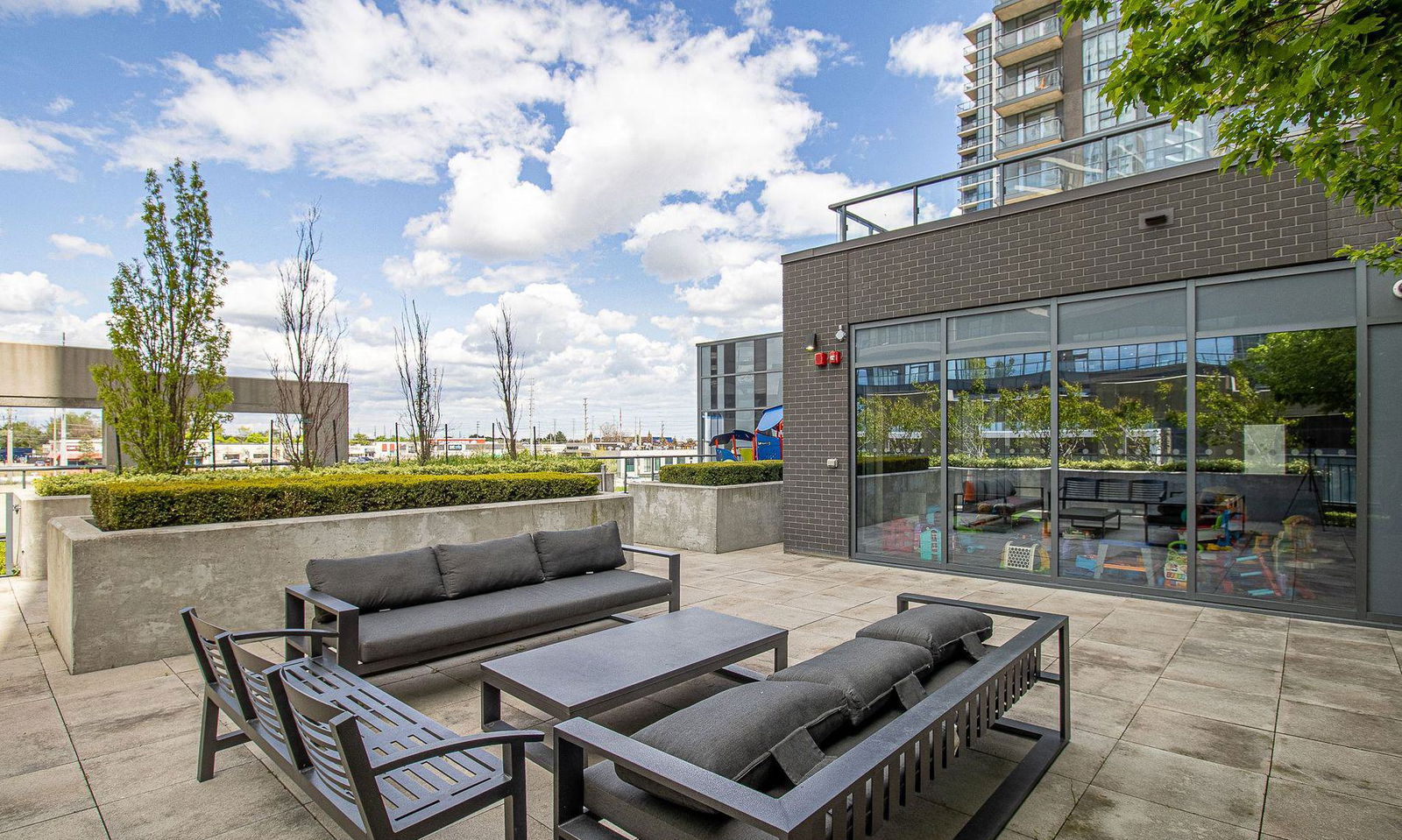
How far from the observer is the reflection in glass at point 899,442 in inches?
280

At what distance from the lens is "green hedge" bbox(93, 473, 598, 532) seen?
435 centimetres

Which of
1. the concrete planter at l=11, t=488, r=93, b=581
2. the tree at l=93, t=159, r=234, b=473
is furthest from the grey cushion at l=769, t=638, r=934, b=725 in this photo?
the concrete planter at l=11, t=488, r=93, b=581

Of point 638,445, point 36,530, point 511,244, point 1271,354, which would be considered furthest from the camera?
point 638,445

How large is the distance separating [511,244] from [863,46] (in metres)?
10.3

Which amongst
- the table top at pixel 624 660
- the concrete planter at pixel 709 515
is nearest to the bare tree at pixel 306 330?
the concrete planter at pixel 709 515

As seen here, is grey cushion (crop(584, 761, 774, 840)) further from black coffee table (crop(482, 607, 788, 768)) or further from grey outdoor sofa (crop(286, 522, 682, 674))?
grey outdoor sofa (crop(286, 522, 682, 674))

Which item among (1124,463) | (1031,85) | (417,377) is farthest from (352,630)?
(1031,85)

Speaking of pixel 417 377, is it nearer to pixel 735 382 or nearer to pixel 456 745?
pixel 456 745

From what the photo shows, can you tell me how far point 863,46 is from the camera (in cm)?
974

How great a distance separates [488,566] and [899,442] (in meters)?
4.77

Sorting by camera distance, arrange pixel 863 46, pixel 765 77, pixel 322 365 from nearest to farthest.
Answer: pixel 765 77 < pixel 863 46 < pixel 322 365

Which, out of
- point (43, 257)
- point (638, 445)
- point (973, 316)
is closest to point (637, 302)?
point (638, 445)

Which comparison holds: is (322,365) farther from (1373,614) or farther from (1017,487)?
(1373,614)

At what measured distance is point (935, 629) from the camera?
2521mm
